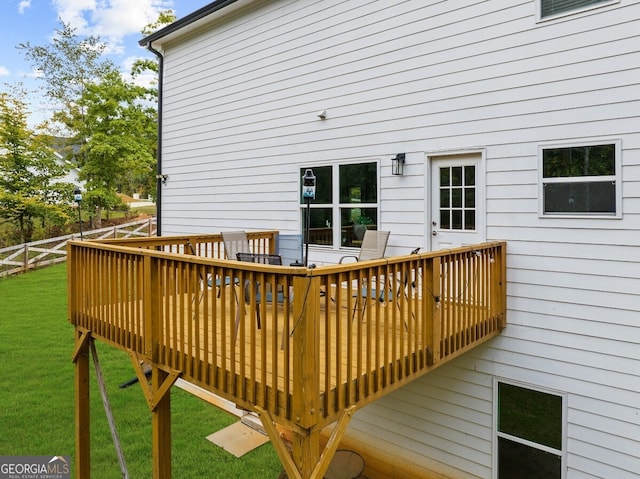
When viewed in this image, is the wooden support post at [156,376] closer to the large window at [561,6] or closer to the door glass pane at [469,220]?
the door glass pane at [469,220]

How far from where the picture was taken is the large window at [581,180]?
3.87 metres

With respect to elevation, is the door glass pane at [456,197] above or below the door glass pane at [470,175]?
below

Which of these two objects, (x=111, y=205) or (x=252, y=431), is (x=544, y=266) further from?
(x=111, y=205)

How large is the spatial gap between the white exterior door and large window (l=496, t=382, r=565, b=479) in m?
1.66

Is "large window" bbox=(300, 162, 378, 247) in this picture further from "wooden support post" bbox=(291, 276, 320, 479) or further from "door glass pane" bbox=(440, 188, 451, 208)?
"wooden support post" bbox=(291, 276, 320, 479)

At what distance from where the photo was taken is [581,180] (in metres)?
4.01

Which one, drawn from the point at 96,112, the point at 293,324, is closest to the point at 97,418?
the point at 293,324

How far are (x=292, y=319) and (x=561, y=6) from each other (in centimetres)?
392

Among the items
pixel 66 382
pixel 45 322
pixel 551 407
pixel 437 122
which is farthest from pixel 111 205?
pixel 551 407

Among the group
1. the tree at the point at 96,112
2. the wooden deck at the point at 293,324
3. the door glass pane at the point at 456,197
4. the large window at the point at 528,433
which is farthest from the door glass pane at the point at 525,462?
the tree at the point at 96,112

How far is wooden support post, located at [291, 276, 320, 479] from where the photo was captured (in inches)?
96.5

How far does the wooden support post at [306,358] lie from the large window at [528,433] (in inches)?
114

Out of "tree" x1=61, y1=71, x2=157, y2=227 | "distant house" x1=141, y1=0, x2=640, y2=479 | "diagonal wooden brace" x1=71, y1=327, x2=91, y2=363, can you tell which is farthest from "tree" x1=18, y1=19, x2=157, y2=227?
"diagonal wooden brace" x1=71, y1=327, x2=91, y2=363

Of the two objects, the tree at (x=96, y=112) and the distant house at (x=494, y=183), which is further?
the tree at (x=96, y=112)
